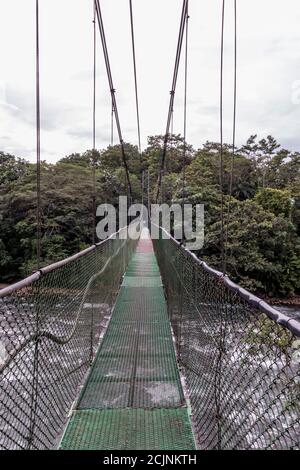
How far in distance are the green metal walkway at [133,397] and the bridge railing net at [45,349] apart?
0.09 metres

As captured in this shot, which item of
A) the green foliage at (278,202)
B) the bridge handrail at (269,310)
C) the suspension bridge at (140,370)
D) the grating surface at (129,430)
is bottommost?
the grating surface at (129,430)

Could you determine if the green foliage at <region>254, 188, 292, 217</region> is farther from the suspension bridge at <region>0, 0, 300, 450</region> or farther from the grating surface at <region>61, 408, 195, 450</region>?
the grating surface at <region>61, 408, 195, 450</region>

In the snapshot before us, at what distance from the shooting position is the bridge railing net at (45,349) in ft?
3.23

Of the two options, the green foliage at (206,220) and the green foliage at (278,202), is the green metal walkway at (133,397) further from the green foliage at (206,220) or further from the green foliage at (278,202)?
the green foliage at (278,202)

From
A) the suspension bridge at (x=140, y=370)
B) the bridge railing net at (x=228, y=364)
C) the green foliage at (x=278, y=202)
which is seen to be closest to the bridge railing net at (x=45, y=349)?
the suspension bridge at (x=140, y=370)

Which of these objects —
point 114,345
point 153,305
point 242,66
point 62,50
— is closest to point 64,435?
point 114,345

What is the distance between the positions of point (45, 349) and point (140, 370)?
81 cm

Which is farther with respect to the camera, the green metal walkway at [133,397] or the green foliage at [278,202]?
the green foliage at [278,202]

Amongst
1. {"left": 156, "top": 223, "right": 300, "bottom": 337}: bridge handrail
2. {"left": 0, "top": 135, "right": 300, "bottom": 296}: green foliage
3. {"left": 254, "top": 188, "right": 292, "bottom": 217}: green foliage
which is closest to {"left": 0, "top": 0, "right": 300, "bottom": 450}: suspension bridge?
{"left": 156, "top": 223, "right": 300, "bottom": 337}: bridge handrail

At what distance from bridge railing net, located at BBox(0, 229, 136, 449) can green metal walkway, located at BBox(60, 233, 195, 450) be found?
88 millimetres

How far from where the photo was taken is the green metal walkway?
129 cm
